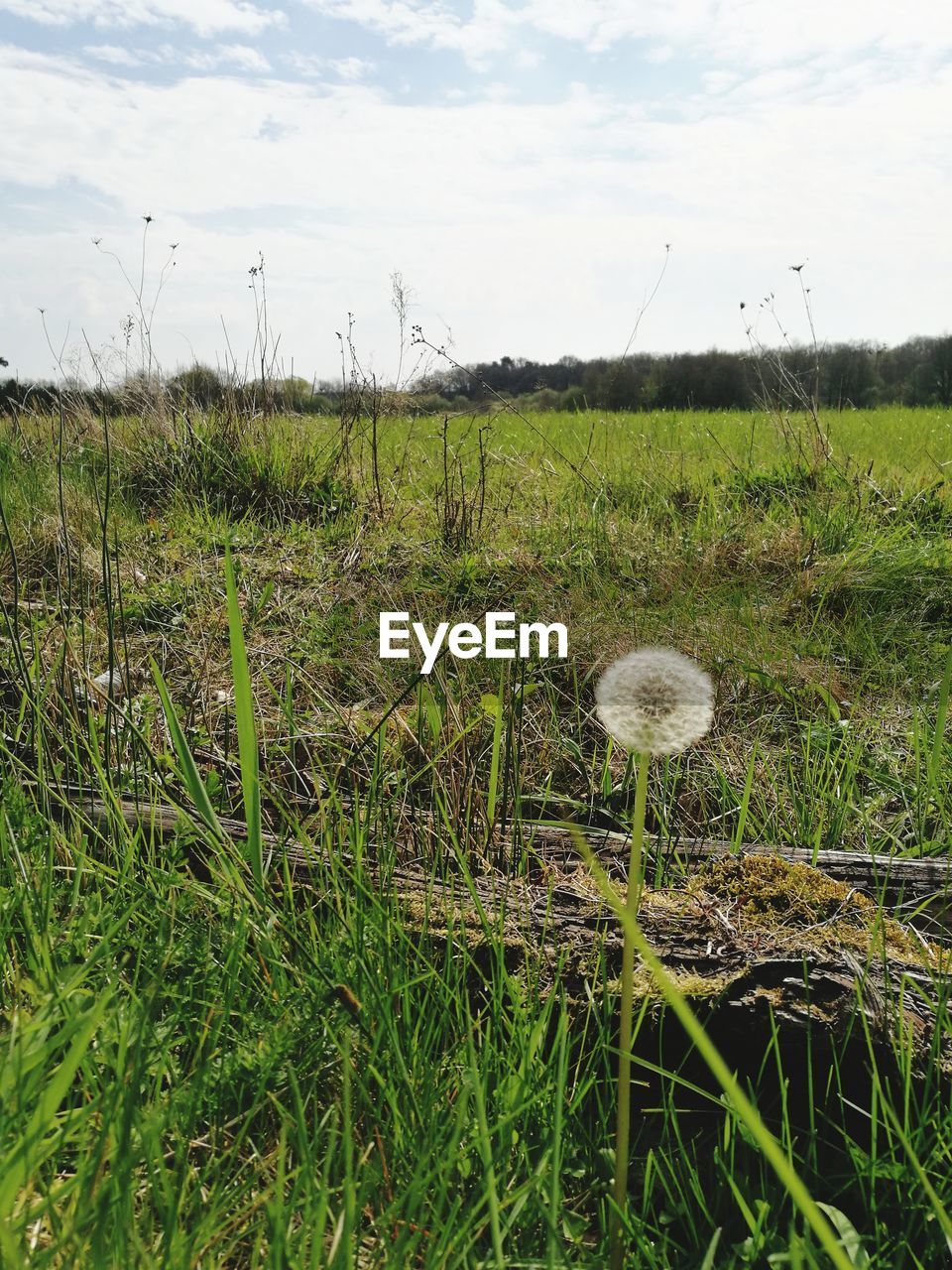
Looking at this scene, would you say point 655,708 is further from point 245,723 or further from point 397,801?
point 397,801

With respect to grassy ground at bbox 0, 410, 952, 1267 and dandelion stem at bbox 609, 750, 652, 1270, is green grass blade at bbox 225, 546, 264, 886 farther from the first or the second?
dandelion stem at bbox 609, 750, 652, 1270

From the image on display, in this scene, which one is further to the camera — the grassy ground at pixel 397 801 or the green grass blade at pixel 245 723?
the green grass blade at pixel 245 723

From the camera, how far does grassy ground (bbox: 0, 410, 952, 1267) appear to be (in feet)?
3.46

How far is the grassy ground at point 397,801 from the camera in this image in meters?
1.05

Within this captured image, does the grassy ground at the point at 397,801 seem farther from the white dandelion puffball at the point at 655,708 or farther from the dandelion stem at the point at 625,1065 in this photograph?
→ the white dandelion puffball at the point at 655,708

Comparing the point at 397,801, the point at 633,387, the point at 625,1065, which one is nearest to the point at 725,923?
Result: the point at 625,1065

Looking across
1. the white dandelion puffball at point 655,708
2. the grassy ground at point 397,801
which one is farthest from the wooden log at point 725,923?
the white dandelion puffball at point 655,708

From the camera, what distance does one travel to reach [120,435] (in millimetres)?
5711

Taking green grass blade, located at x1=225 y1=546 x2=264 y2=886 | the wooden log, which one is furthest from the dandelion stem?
green grass blade, located at x1=225 y1=546 x2=264 y2=886

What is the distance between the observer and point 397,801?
2.35 meters

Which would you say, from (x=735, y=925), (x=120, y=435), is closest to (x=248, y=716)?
(x=735, y=925)

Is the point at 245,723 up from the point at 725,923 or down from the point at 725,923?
up

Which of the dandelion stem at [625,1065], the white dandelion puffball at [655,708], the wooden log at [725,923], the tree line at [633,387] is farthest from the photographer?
the tree line at [633,387]

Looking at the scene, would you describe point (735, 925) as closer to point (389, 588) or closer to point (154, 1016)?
point (154, 1016)
